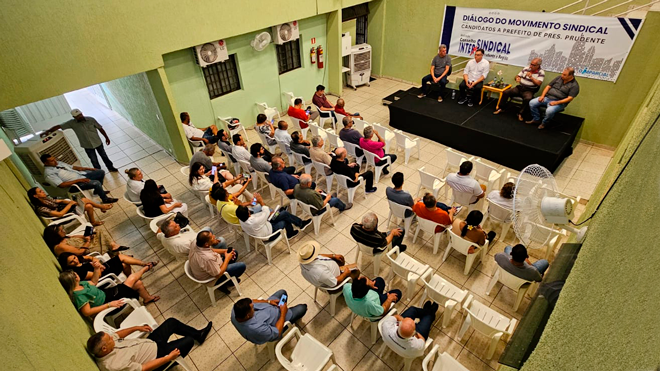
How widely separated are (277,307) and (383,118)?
6.40 meters

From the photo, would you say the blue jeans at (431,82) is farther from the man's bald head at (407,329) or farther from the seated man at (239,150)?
the man's bald head at (407,329)

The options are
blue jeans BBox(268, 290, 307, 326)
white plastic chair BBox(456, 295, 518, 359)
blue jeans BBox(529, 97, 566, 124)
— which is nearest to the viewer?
white plastic chair BBox(456, 295, 518, 359)

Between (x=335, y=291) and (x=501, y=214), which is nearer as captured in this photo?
(x=335, y=291)

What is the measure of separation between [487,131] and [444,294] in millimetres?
4286

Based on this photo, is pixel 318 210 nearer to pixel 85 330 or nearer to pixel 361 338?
pixel 361 338

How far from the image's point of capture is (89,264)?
405cm

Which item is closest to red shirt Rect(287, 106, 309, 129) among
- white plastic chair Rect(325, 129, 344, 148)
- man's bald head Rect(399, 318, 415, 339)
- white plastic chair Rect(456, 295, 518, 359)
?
white plastic chair Rect(325, 129, 344, 148)

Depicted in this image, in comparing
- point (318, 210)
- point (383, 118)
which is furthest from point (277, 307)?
point (383, 118)

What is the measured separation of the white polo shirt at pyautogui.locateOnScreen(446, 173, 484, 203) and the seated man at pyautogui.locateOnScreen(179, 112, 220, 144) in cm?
472

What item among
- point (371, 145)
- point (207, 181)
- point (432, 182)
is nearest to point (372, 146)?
point (371, 145)

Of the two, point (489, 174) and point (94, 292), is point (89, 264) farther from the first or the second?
point (489, 174)

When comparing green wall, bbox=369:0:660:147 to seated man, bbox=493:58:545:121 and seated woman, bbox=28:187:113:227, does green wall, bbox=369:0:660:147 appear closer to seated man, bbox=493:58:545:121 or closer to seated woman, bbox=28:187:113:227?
seated man, bbox=493:58:545:121

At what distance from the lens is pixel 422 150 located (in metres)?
7.55

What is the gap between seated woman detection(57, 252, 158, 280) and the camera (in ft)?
12.7
